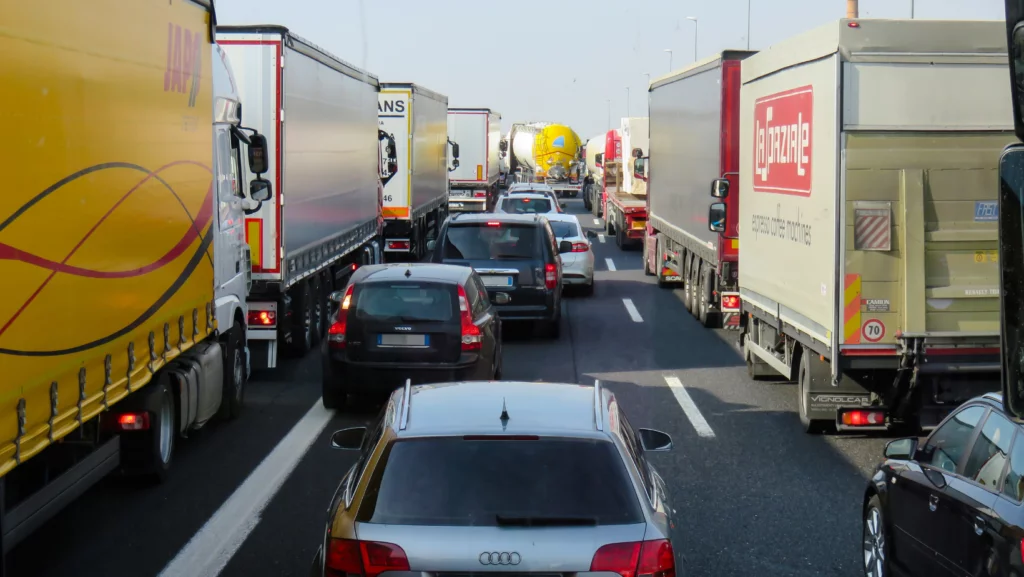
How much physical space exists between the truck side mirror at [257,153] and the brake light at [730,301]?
6419 mm

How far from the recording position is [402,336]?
41.3 ft

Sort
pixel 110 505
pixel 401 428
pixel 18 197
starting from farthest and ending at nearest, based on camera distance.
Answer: pixel 110 505 < pixel 18 197 < pixel 401 428

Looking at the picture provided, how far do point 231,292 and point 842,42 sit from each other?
5.96m

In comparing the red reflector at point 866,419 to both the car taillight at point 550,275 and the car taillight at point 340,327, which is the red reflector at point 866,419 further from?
the car taillight at point 550,275

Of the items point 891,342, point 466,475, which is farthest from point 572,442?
point 891,342

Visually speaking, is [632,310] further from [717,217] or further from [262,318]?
[262,318]

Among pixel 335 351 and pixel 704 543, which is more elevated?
→ pixel 335 351

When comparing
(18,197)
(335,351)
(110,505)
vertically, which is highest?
(18,197)

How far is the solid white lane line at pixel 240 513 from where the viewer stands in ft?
26.0

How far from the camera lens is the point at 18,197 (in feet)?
20.9

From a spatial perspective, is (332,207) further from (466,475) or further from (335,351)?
(466,475)

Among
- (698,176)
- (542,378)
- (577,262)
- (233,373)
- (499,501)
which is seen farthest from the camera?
(577,262)

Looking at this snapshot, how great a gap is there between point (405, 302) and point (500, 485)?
24.7 ft

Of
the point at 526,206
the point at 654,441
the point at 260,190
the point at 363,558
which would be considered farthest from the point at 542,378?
the point at 526,206
